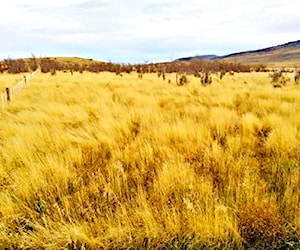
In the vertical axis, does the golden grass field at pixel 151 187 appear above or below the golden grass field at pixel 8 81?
below

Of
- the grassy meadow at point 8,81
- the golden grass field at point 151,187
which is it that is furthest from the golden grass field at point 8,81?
the golden grass field at point 151,187

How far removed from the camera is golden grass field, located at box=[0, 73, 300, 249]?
2.99 m

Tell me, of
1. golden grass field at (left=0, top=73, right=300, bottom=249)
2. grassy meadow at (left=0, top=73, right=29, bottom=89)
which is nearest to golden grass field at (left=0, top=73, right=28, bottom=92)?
grassy meadow at (left=0, top=73, right=29, bottom=89)

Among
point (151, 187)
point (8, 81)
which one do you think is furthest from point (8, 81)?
point (151, 187)

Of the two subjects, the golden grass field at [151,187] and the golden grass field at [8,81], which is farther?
the golden grass field at [8,81]

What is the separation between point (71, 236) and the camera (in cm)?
297

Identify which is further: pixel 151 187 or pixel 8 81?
pixel 8 81

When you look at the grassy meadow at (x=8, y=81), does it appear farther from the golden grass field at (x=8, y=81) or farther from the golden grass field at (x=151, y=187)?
the golden grass field at (x=151, y=187)

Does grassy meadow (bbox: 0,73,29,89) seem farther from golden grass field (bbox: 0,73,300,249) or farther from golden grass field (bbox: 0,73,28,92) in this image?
golden grass field (bbox: 0,73,300,249)

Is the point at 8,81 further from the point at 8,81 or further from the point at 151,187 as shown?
the point at 151,187

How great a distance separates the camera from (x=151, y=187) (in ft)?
12.4

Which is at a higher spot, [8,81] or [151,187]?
[8,81]

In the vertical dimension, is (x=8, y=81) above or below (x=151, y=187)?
above

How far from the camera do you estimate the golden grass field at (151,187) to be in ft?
9.81
